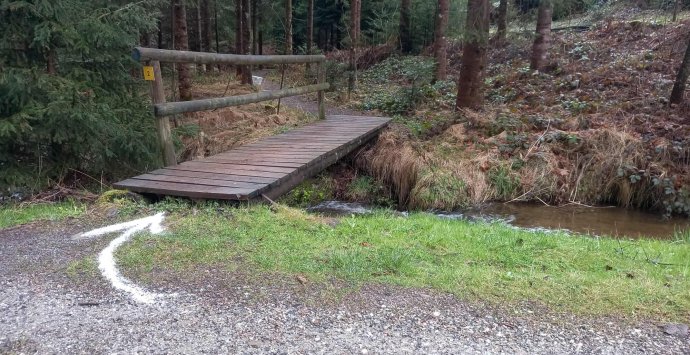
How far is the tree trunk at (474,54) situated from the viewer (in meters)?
10.6

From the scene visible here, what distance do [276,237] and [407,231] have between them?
4.53ft

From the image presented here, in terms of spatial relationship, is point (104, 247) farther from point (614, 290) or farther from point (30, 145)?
point (614, 290)

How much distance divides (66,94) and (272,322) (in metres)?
5.00

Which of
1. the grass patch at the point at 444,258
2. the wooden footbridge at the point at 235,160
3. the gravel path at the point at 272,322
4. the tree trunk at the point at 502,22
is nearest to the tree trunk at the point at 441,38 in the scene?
the tree trunk at the point at 502,22

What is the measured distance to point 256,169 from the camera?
6.45 meters

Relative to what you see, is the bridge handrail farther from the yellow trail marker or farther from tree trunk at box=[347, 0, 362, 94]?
tree trunk at box=[347, 0, 362, 94]

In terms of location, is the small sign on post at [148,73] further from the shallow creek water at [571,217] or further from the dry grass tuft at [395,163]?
the dry grass tuft at [395,163]

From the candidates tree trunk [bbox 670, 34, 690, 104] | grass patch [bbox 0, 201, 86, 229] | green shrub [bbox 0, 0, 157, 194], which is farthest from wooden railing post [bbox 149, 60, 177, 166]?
tree trunk [bbox 670, 34, 690, 104]

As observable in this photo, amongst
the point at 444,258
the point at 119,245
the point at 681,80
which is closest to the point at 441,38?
the point at 681,80

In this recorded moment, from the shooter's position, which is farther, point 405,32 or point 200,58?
point 405,32

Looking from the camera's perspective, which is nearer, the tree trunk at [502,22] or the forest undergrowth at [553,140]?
the forest undergrowth at [553,140]

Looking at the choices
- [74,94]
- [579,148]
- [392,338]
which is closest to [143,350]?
[392,338]

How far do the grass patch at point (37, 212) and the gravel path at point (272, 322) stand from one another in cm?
141

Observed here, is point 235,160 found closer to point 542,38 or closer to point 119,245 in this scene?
point 119,245
